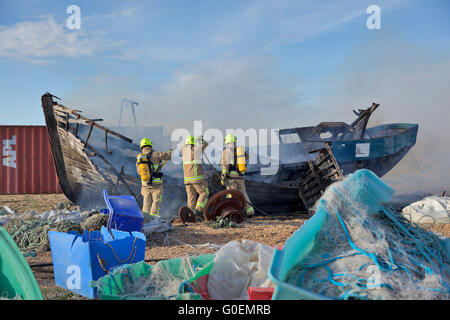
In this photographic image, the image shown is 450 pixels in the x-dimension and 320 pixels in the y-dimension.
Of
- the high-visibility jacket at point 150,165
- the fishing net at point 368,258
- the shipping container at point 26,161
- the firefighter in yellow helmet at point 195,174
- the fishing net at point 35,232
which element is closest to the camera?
the fishing net at point 368,258

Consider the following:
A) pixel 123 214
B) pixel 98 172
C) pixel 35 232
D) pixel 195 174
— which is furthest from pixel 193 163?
pixel 123 214

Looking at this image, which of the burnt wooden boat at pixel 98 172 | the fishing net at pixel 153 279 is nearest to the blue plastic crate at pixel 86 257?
the fishing net at pixel 153 279

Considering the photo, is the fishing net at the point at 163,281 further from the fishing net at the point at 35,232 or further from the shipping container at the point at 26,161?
the shipping container at the point at 26,161

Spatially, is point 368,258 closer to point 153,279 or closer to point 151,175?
point 153,279

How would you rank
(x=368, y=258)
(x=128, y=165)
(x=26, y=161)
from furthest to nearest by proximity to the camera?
(x=26, y=161) < (x=128, y=165) < (x=368, y=258)

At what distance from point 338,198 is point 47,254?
4.65 metres

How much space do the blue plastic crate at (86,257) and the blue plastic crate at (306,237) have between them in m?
1.80

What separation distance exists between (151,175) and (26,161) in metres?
8.63

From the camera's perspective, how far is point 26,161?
14.7m

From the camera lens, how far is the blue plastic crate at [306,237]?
89.1 inches

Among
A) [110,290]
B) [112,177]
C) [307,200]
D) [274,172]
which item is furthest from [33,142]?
[110,290]

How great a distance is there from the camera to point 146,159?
852cm

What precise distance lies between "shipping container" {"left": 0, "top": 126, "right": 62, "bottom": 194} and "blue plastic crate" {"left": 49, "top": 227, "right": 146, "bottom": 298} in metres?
12.0

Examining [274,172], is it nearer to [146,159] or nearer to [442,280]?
[146,159]
